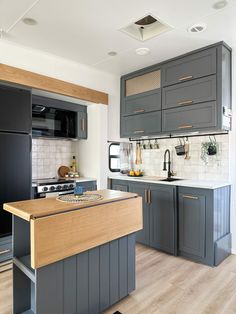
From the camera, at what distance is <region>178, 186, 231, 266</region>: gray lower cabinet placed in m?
2.60

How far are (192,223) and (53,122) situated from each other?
241 cm

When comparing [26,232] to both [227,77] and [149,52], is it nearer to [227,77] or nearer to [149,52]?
[149,52]

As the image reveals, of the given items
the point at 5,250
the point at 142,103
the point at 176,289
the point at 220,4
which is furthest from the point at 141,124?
the point at 5,250

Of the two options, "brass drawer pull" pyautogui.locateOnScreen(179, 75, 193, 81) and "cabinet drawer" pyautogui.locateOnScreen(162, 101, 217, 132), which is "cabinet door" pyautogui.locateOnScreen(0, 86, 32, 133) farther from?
"brass drawer pull" pyautogui.locateOnScreen(179, 75, 193, 81)

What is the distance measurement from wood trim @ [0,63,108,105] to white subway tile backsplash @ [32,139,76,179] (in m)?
0.89

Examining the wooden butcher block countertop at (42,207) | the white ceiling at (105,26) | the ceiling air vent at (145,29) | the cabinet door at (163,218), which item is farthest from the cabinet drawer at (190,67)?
the wooden butcher block countertop at (42,207)

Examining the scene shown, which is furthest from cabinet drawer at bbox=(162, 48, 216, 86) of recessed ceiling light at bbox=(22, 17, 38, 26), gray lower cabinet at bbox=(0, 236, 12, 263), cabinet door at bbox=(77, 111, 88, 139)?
gray lower cabinet at bbox=(0, 236, 12, 263)

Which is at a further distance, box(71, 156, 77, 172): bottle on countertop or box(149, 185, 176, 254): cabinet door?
box(71, 156, 77, 172): bottle on countertop

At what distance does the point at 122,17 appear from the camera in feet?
7.33

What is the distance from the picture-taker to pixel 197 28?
7.96 feet

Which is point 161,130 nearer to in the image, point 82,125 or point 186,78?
point 186,78

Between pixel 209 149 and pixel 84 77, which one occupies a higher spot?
pixel 84 77

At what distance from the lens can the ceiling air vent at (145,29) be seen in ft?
8.15

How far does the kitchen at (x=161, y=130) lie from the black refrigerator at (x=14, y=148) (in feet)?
0.13
